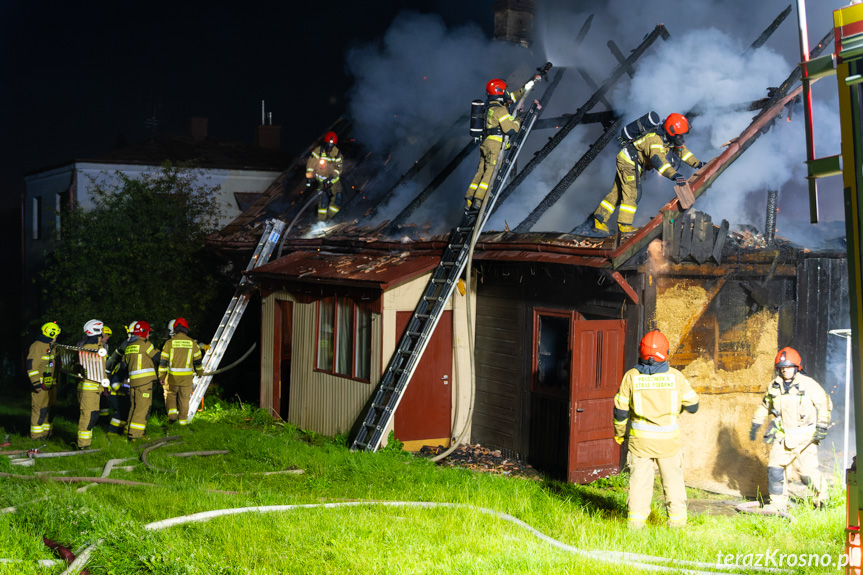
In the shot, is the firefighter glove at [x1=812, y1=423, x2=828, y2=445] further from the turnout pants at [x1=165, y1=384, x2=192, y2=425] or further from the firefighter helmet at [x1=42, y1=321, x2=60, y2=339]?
the firefighter helmet at [x1=42, y1=321, x2=60, y2=339]

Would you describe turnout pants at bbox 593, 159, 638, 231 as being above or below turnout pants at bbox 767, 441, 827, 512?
above

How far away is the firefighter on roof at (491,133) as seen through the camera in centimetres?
1120

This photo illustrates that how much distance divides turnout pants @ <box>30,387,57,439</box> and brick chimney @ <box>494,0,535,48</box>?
10.0 m

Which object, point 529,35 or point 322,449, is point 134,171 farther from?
point 322,449

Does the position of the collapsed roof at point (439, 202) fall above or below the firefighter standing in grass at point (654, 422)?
above

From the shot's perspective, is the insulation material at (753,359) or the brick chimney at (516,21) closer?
the insulation material at (753,359)

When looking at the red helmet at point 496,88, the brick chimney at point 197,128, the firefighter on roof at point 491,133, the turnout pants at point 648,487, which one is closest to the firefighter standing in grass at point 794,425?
the turnout pants at point 648,487

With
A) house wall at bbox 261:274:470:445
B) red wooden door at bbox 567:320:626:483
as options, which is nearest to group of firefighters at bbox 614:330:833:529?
red wooden door at bbox 567:320:626:483

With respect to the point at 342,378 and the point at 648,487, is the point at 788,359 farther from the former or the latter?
the point at 342,378

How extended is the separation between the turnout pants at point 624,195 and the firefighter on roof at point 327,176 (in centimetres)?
595

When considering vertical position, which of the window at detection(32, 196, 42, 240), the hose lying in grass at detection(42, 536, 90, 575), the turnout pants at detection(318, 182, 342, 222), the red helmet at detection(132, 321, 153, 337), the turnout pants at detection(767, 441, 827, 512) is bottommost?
the hose lying in grass at detection(42, 536, 90, 575)

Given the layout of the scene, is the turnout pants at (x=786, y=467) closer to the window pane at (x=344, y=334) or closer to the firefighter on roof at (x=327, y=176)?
the window pane at (x=344, y=334)

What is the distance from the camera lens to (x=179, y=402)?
11820 millimetres

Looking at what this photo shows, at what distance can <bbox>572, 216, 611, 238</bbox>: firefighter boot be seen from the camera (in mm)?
10312
